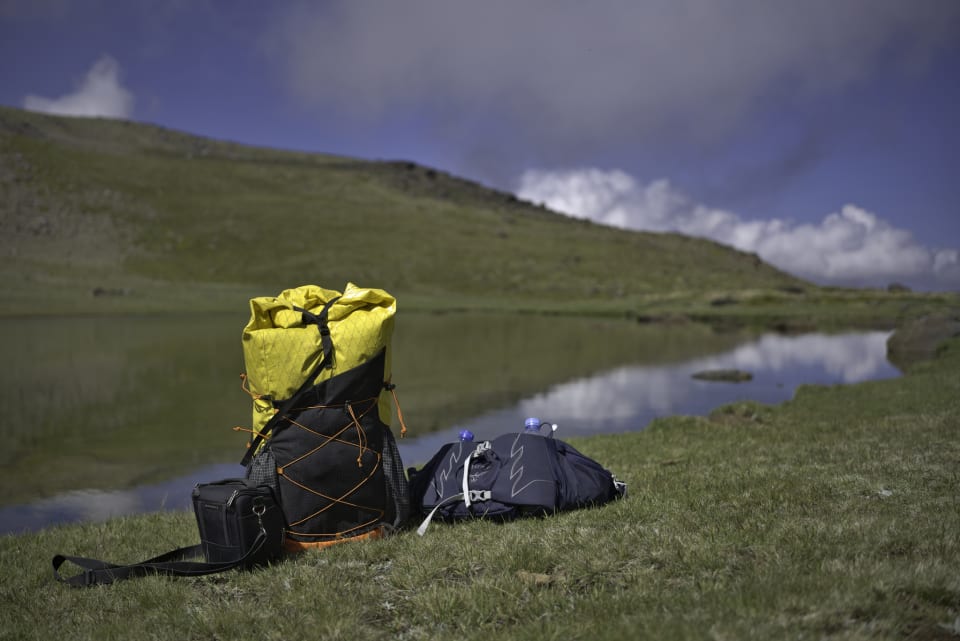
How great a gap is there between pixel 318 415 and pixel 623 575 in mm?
2899

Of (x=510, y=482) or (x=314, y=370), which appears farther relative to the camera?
(x=510, y=482)

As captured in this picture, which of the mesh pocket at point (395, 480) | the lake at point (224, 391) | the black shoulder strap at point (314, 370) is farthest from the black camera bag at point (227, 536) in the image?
the lake at point (224, 391)

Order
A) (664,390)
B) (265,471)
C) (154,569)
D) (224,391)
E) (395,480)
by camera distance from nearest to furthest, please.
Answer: (154,569), (265,471), (395,480), (224,391), (664,390)

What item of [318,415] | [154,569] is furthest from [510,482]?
[154,569]

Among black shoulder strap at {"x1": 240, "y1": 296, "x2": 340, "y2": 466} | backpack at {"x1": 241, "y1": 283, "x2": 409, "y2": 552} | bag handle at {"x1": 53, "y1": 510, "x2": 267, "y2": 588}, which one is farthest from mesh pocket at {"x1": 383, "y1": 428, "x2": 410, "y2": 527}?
bag handle at {"x1": 53, "y1": 510, "x2": 267, "y2": 588}

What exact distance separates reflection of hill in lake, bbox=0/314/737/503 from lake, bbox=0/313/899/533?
0.07 meters

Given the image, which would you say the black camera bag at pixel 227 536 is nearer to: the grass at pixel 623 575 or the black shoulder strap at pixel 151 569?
the black shoulder strap at pixel 151 569

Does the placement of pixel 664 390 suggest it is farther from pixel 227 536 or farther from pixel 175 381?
pixel 227 536

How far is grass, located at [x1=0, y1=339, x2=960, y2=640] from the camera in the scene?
414cm

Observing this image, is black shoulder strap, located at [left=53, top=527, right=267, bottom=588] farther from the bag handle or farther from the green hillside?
the green hillside

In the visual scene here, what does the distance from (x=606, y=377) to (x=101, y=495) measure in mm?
18530

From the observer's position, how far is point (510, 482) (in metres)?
6.97

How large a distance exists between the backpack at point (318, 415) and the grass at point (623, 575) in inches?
14.7

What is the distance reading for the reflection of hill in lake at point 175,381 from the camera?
1577cm
